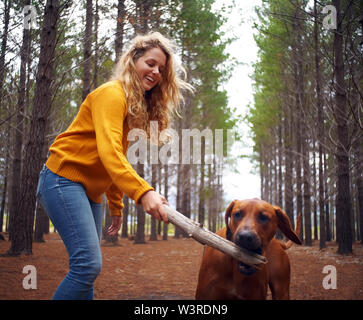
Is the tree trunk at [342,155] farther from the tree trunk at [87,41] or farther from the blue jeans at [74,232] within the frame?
the blue jeans at [74,232]

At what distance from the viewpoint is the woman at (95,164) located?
1796 millimetres

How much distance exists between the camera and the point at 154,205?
1669mm

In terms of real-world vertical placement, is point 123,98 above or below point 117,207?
above

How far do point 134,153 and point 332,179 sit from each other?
7825 millimetres

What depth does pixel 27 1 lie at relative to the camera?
8.90 m

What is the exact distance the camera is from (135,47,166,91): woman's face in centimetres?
232

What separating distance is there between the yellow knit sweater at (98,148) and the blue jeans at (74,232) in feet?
0.28

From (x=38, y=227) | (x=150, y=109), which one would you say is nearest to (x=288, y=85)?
(x=38, y=227)
